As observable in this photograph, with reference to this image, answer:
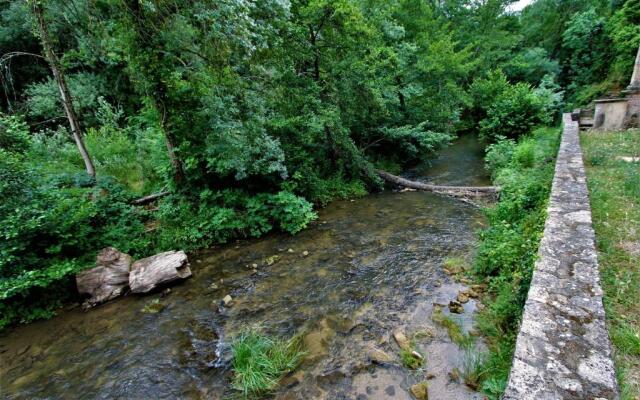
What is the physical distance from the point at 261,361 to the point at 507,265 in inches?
126

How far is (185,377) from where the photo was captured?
3.03 metres

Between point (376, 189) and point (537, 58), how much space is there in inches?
684

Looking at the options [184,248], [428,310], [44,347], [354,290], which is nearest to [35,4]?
[184,248]

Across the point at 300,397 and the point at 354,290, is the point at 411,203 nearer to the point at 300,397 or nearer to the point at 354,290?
the point at 354,290

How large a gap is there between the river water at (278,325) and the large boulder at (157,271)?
18cm

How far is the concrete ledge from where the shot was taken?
4.75ft

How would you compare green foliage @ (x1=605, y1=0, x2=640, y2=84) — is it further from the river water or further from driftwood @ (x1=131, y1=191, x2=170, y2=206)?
driftwood @ (x1=131, y1=191, x2=170, y2=206)

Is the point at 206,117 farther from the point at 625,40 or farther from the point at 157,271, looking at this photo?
the point at 625,40

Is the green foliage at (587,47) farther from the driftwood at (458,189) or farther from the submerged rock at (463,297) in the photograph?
the submerged rock at (463,297)

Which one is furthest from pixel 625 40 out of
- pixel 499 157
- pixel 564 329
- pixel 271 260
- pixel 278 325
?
pixel 278 325

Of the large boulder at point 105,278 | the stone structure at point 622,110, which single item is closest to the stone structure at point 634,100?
the stone structure at point 622,110

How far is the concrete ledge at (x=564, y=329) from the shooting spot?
1.45 metres

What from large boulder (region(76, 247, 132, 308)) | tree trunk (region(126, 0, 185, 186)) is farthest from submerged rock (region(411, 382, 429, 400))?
tree trunk (region(126, 0, 185, 186))

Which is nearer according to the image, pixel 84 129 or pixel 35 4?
pixel 35 4
